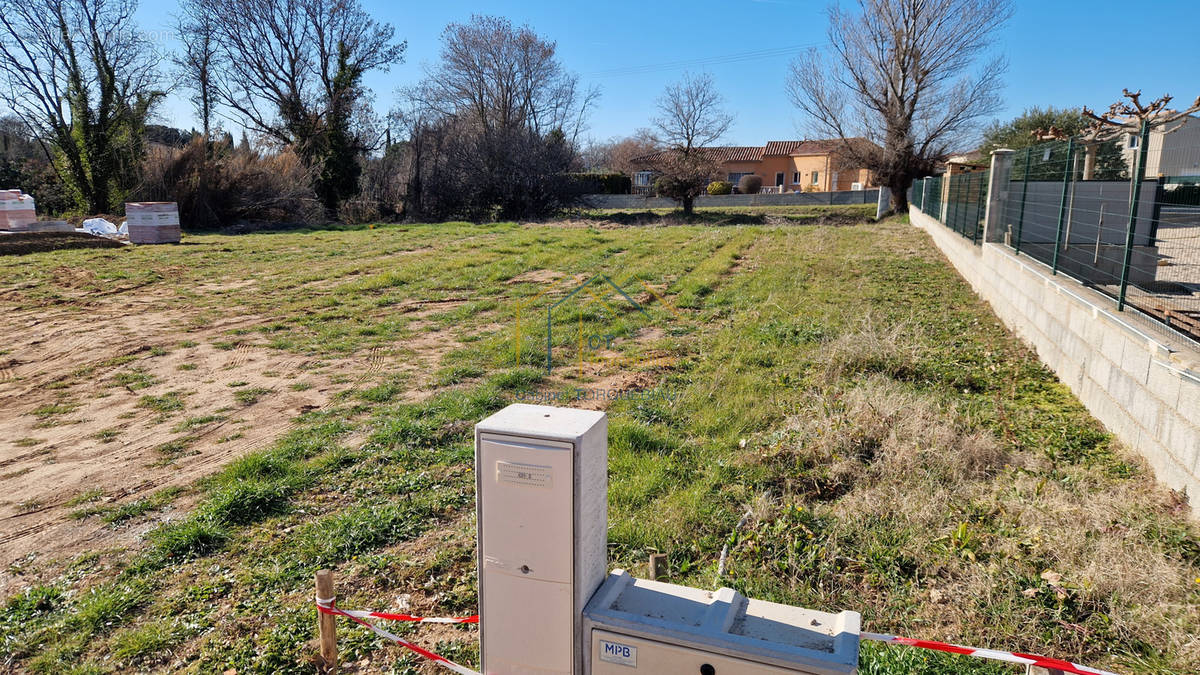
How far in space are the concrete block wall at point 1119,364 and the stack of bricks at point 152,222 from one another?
17768 mm

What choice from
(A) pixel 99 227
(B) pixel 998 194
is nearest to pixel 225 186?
(A) pixel 99 227

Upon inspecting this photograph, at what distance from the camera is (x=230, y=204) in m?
23.2

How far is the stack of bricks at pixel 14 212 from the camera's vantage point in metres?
19.5

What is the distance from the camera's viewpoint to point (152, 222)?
17.4 m

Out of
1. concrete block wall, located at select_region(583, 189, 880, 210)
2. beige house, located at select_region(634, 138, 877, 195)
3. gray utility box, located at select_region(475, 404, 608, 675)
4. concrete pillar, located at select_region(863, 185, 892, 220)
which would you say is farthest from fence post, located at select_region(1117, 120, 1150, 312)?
beige house, located at select_region(634, 138, 877, 195)

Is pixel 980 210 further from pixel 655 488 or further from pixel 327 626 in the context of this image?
Answer: pixel 327 626

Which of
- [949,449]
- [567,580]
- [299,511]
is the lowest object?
[299,511]

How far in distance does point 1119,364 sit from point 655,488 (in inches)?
133

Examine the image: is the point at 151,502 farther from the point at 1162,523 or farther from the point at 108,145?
the point at 108,145

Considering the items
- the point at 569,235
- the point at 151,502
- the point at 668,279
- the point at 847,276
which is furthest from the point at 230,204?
the point at 151,502

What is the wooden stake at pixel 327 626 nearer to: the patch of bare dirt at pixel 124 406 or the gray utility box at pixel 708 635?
the gray utility box at pixel 708 635

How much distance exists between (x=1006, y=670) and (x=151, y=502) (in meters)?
4.22

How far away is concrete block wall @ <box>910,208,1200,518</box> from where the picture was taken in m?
3.91

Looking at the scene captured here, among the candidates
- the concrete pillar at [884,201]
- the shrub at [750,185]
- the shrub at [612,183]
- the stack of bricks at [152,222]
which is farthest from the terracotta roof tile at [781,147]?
the stack of bricks at [152,222]
